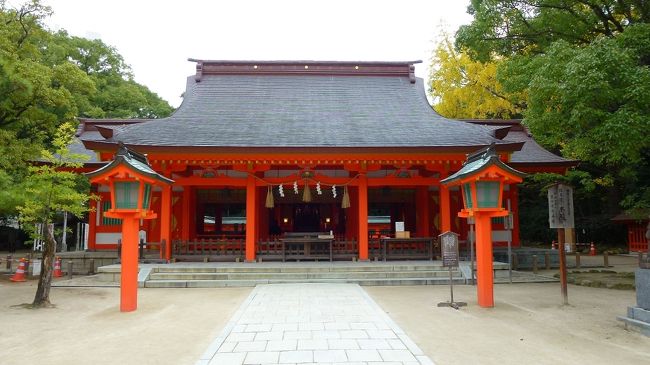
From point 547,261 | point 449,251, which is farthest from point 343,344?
point 547,261

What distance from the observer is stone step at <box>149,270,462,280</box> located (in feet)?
37.6

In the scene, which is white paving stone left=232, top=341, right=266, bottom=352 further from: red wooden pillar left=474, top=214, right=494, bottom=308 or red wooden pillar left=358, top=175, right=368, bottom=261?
red wooden pillar left=358, top=175, right=368, bottom=261

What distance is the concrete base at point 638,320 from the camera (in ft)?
20.8

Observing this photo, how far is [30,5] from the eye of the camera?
1427cm

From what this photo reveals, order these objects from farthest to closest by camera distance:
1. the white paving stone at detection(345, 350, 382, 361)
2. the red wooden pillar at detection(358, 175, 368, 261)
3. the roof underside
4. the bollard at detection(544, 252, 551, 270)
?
the bollard at detection(544, 252, 551, 270) < the red wooden pillar at detection(358, 175, 368, 261) < the roof underside < the white paving stone at detection(345, 350, 382, 361)

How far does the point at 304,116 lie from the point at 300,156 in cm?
357

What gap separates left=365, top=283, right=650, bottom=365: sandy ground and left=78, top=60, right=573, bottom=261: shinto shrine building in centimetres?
451

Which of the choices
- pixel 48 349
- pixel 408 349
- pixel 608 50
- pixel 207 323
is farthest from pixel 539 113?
pixel 48 349

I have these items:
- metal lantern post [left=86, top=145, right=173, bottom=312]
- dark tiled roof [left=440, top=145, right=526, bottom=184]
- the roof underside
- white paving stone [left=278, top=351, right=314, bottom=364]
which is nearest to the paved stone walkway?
white paving stone [left=278, top=351, right=314, bottom=364]

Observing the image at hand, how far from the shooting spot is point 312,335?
19.6 ft

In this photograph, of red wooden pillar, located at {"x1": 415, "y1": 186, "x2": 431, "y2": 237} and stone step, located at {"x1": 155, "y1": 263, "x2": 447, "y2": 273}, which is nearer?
stone step, located at {"x1": 155, "y1": 263, "x2": 447, "y2": 273}

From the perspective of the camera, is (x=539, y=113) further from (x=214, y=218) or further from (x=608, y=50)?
(x=214, y=218)

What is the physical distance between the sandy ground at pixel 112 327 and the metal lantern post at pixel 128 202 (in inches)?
20.5

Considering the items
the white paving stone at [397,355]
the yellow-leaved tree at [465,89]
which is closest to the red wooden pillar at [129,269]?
the white paving stone at [397,355]
